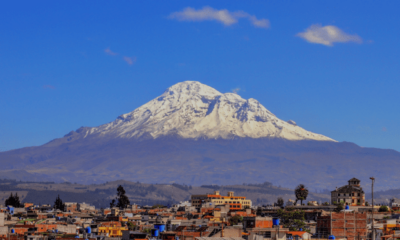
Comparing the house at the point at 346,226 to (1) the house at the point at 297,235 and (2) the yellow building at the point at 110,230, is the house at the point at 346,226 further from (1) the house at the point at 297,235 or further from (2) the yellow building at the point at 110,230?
(2) the yellow building at the point at 110,230

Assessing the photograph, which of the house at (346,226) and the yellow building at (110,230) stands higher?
the house at (346,226)

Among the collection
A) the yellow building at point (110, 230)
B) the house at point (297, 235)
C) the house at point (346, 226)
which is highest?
the house at point (346, 226)

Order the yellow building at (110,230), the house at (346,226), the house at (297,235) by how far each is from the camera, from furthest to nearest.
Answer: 1. the yellow building at (110,230)
2. the house at (346,226)
3. the house at (297,235)

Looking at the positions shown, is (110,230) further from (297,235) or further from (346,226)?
(346,226)

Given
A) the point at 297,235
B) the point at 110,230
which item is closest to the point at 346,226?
the point at 297,235

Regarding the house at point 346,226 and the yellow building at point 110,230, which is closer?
the house at point 346,226

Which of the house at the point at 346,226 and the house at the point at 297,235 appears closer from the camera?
the house at the point at 297,235

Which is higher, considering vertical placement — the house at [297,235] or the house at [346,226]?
the house at [346,226]

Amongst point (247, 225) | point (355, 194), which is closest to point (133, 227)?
point (247, 225)

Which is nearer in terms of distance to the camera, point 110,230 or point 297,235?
point 297,235

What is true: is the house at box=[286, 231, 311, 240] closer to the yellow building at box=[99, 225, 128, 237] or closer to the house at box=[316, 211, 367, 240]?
the house at box=[316, 211, 367, 240]

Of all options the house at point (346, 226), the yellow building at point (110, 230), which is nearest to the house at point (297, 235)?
the house at point (346, 226)

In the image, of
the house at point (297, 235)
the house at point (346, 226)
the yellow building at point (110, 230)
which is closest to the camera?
the house at point (297, 235)

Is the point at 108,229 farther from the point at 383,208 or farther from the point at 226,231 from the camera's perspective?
the point at 383,208
